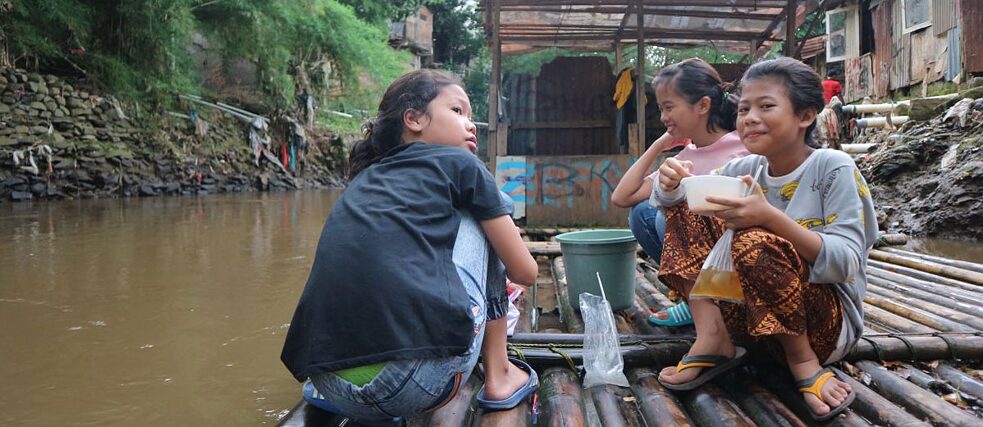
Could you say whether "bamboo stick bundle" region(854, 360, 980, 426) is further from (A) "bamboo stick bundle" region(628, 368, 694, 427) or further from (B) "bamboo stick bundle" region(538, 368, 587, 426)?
(B) "bamboo stick bundle" region(538, 368, 587, 426)

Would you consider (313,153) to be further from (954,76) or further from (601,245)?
(601,245)

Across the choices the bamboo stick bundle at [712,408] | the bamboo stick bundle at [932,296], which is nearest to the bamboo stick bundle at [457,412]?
the bamboo stick bundle at [712,408]

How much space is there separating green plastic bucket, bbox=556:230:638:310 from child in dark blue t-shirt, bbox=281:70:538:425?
1045mm

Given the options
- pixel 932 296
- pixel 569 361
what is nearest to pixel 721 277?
pixel 569 361

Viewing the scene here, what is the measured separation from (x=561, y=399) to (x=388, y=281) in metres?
0.64

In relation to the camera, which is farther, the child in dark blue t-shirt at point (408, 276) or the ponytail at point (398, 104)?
the ponytail at point (398, 104)

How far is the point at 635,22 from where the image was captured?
7371mm

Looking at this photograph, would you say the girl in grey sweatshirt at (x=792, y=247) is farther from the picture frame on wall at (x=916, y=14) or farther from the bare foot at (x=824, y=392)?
the picture frame on wall at (x=916, y=14)

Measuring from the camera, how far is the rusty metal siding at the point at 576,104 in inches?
327

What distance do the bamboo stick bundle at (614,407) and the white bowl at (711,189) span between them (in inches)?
21.7

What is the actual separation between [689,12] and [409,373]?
6354 millimetres

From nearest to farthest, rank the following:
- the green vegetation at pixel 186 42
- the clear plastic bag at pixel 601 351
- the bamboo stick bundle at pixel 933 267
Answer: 1. the clear plastic bag at pixel 601 351
2. the bamboo stick bundle at pixel 933 267
3. the green vegetation at pixel 186 42

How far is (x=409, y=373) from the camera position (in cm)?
135

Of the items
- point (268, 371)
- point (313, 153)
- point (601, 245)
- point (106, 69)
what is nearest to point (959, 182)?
point (601, 245)
